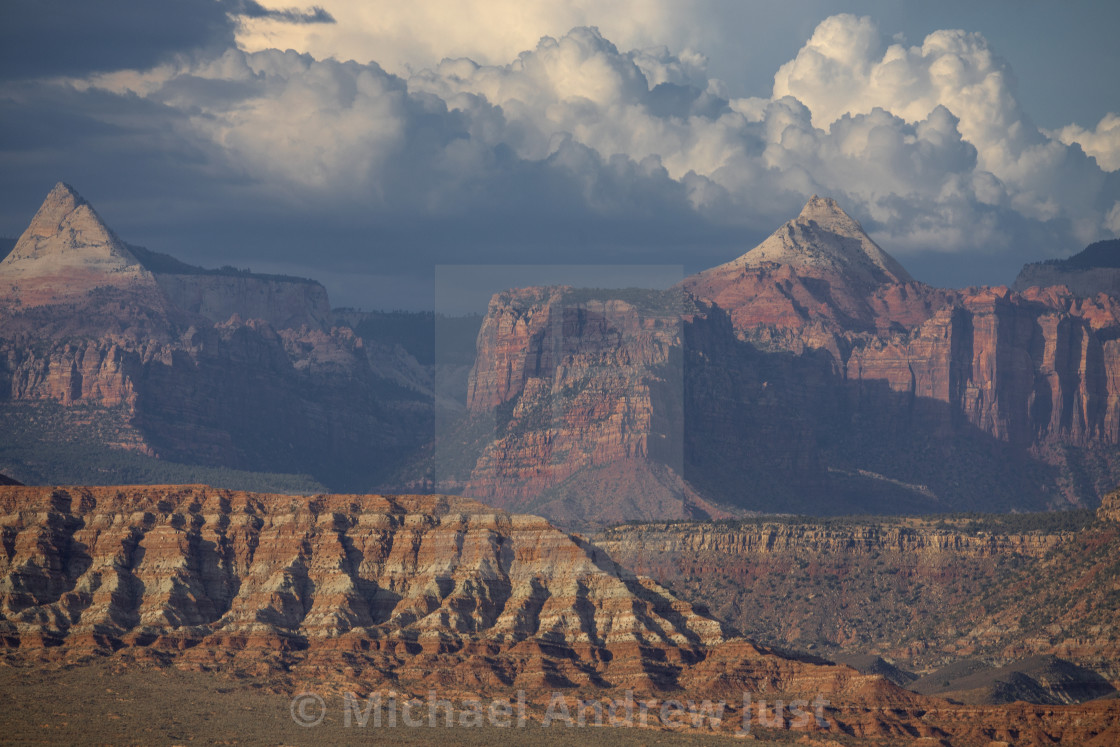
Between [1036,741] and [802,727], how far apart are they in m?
22.5

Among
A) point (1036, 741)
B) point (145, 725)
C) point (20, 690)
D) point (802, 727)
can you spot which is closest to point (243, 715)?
point (145, 725)

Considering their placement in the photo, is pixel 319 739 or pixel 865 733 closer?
pixel 319 739

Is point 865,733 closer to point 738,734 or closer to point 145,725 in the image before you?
point 738,734

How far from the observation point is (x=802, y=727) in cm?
19950

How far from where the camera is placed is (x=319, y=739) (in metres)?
186

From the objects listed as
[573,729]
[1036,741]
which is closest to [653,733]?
[573,729]

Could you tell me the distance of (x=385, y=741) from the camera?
613 ft

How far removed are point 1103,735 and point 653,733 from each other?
43.1 metres

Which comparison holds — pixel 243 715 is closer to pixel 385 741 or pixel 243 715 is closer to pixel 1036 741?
pixel 385 741

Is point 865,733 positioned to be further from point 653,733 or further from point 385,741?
point 385,741

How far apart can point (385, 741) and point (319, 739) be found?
6.03 meters

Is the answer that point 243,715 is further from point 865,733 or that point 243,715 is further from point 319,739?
point 865,733

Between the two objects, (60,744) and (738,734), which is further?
(738,734)

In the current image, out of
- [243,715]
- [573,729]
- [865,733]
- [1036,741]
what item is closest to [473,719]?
[573,729]
